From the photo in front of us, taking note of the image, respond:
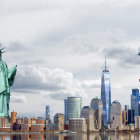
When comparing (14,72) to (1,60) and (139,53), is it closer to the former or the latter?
(1,60)

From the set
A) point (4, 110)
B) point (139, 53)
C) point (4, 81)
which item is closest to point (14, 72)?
point (4, 81)

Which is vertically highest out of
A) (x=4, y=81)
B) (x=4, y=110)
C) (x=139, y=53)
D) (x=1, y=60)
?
(x=139, y=53)

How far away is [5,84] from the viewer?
49.2 m

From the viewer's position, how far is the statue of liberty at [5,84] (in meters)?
48.4

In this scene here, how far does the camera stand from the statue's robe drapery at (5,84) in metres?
48.5

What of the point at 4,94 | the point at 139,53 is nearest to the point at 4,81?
the point at 4,94

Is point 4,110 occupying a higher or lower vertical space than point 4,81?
lower

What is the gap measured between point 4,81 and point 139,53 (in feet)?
383

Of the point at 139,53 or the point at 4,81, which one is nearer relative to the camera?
the point at 4,81

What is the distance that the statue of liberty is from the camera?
48438 millimetres

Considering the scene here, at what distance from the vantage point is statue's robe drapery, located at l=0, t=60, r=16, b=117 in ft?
159

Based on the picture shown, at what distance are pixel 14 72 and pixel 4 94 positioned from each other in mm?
3526

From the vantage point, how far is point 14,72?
5041 centimetres

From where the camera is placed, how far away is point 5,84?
Answer: 49.2 meters
